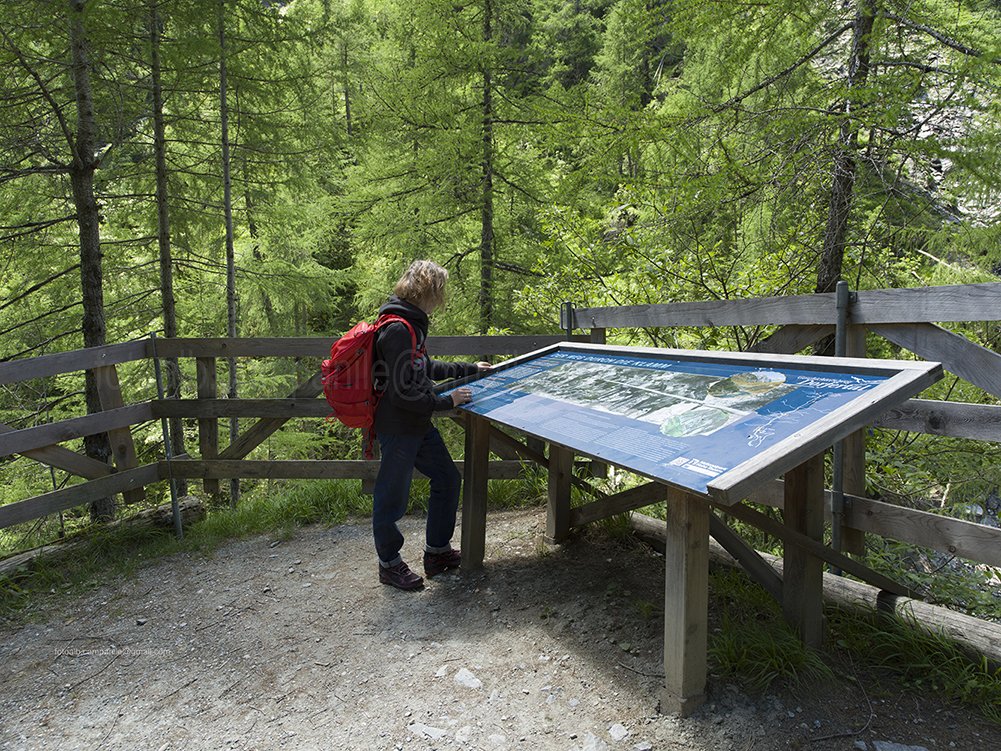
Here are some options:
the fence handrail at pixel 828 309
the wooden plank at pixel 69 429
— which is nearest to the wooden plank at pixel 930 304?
the fence handrail at pixel 828 309

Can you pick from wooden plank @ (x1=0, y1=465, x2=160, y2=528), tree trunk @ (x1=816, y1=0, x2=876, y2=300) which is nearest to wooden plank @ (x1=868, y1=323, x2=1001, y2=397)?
tree trunk @ (x1=816, y1=0, x2=876, y2=300)

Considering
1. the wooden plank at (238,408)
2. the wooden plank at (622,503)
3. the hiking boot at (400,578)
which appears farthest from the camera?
the wooden plank at (238,408)

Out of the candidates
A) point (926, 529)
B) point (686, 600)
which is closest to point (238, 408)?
point (686, 600)

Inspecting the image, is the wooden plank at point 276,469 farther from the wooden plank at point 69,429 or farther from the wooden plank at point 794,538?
the wooden plank at point 794,538

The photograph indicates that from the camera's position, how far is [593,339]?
17.3 ft

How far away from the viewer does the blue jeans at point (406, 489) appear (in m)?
3.70

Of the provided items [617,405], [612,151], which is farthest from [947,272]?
[617,405]

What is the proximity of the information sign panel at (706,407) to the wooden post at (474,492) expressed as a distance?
43 centimetres

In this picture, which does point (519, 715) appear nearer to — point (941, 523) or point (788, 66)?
point (941, 523)

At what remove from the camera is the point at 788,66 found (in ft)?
19.7

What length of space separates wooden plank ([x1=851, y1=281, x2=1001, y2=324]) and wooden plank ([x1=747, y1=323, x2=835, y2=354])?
0.41 metres

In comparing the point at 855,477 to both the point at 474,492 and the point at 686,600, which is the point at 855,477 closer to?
the point at 686,600

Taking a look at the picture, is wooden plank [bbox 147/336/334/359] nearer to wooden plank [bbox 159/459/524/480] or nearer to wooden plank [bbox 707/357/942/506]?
wooden plank [bbox 159/459/524/480]

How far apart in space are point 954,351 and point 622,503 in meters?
1.83
